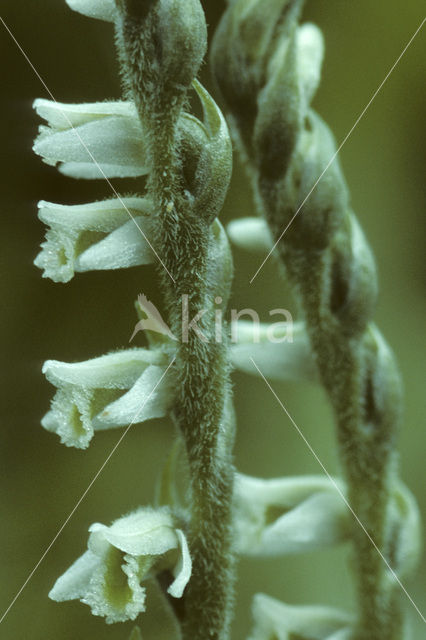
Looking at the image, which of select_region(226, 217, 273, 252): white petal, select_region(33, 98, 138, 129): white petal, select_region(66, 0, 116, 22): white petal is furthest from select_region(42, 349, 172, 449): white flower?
select_region(226, 217, 273, 252): white petal

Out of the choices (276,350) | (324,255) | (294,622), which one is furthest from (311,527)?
(324,255)

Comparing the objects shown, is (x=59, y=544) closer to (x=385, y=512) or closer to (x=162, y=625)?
(x=162, y=625)

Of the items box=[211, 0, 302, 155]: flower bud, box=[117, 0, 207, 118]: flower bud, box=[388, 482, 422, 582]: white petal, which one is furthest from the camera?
box=[388, 482, 422, 582]: white petal

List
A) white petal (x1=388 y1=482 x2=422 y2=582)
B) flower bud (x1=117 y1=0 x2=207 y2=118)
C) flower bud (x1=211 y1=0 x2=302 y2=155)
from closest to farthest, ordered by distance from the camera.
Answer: flower bud (x1=117 y1=0 x2=207 y2=118), flower bud (x1=211 y1=0 x2=302 y2=155), white petal (x1=388 y1=482 x2=422 y2=582)

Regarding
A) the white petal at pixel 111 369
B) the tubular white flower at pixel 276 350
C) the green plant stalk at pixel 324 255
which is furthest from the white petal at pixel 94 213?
the tubular white flower at pixel 276 350

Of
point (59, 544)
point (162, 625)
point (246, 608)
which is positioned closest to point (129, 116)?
point (162, 625)

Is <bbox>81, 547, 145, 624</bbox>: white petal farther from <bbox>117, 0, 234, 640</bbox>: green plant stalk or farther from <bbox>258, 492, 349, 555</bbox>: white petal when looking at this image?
<bbox>258, 492, 349, 555</bbox>: white petal

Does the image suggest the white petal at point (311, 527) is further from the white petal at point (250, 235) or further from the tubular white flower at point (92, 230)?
the tubular white flower at point (92, 230)

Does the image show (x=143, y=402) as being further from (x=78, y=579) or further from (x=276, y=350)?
(x=276, y=350)
